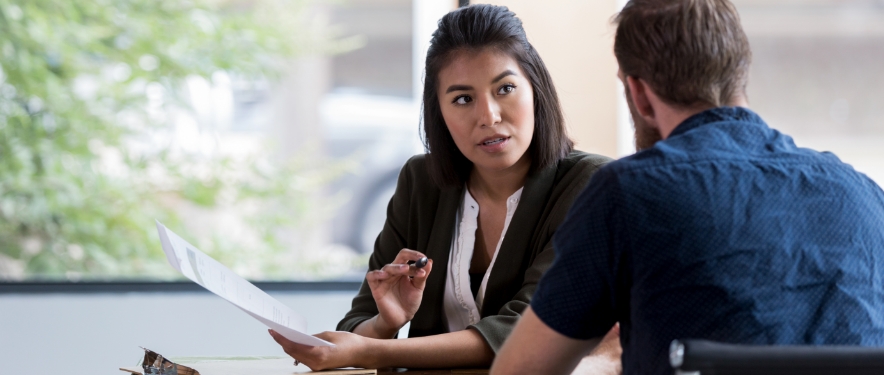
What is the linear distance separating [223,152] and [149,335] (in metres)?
1.03

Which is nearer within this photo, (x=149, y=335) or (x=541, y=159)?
(x=541, y=159)

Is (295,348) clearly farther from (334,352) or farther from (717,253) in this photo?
(717,253)

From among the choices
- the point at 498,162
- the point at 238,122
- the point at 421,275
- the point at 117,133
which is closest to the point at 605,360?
the point at 421,275

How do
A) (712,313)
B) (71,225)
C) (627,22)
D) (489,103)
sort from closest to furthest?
(712,313), (627,22), (489,103), (71,225)

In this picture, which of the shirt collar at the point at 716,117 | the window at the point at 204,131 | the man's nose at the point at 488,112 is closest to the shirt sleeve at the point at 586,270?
the shirt collar at the point at 716,117

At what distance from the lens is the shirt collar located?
94cm

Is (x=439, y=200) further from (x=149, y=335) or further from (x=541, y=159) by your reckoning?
(x=149, y=335)

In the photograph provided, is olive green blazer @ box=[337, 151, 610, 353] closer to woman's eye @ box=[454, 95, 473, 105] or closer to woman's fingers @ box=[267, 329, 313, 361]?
woman's eye @ box=[454, 95, 473, 105]

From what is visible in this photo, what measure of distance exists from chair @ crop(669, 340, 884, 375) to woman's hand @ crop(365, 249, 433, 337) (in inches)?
31.2

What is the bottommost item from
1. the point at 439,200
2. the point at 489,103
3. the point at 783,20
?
the point at 439,200

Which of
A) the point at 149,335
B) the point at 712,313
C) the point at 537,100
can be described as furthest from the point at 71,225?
the point at 712,313

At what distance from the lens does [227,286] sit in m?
1.19

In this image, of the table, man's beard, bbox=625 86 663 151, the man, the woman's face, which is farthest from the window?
the man

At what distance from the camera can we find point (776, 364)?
0.69 metres
